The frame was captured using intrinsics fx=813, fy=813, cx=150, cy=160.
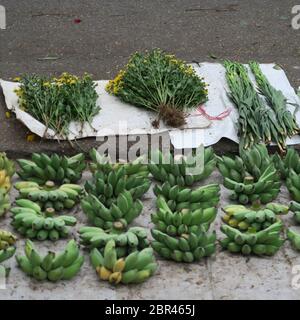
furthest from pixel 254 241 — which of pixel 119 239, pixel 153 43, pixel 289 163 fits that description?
pixel 153 43

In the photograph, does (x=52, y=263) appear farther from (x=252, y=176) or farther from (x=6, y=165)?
(x=252, y=176)

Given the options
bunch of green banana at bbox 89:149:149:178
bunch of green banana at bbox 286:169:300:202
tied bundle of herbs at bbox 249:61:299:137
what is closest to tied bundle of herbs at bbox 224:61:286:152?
tied bundle of herbs at bbox 249:61:299:137

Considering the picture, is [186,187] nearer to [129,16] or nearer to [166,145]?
[166,145]

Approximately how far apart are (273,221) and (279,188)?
46 cm

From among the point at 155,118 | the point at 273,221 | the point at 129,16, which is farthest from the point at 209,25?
the point at 273,221

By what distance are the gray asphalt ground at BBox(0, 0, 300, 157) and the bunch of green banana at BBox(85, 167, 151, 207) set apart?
1.34m

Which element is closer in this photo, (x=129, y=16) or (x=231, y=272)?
(x=231, y=272)

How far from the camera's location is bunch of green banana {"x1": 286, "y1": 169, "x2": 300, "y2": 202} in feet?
16.4

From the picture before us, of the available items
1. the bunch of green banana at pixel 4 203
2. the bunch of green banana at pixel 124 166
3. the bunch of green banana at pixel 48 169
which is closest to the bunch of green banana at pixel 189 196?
the bunch of green banana at pixel 124 166

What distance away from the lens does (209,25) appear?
716cm

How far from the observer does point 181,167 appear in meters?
5.08

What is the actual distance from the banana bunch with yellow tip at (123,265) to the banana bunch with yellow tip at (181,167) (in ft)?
2.62

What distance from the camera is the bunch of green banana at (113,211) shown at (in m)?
4.63

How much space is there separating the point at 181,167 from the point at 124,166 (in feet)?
1.17
